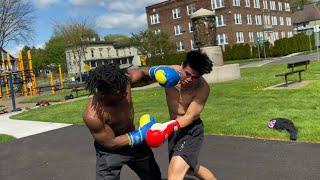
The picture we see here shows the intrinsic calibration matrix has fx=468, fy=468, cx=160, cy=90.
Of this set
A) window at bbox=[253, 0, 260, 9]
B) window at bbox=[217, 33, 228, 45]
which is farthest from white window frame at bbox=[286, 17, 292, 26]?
window at bbox=[217, 33, 228, 45]

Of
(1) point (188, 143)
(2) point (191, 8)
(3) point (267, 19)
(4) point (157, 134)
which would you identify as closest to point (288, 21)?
(3) point (267, 19)

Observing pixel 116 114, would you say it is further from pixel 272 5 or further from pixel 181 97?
pixel 272 5

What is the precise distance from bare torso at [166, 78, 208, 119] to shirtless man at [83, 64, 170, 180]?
1.16ft

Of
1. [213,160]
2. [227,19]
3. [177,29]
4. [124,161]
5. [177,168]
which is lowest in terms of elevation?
[213,160]

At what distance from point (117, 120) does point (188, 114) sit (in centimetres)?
76

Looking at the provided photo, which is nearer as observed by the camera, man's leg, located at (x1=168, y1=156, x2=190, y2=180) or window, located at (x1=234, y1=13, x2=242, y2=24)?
man's leg, located at (x1=168, y1=156, x2=190, y2=180)

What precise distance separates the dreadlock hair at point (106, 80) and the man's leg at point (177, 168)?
3.41ft

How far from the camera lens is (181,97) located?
15.5ft

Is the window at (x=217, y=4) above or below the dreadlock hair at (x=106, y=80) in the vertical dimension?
above

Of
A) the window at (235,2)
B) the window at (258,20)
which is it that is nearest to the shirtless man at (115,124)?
the window at (235,2)

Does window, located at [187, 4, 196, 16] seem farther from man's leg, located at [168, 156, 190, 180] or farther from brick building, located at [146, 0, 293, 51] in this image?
man's leg, located at [168, 156, 190, 180]

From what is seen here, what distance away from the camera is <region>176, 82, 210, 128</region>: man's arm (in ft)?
15.0

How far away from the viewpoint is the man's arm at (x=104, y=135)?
162 inches

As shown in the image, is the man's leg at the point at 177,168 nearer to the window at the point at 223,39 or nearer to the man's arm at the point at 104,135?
the man's arm at the point at 104,135
